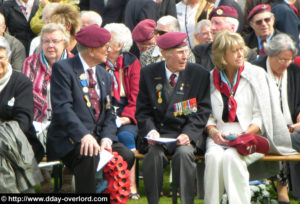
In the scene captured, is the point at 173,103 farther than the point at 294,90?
No

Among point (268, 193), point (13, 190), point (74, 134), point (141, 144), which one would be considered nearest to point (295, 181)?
point (268, 193)

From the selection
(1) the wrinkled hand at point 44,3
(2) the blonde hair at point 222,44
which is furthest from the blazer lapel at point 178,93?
(1) the wrinkled hand at point 44,3

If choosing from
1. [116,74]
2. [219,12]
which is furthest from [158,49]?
[219,12]

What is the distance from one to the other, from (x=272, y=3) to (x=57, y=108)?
4287 millimetres

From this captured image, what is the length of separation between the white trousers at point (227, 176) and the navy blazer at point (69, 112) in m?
→ 1.11

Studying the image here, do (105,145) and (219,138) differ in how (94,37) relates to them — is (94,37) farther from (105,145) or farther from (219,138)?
(219,138)

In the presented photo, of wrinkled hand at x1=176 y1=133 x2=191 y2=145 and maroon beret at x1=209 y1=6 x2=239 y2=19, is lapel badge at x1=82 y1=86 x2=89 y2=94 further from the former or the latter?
maroon beret at x1=209 y1=6 x2=239 y2=19

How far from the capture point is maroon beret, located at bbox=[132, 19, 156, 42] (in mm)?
9672

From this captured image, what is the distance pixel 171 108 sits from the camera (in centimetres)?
802

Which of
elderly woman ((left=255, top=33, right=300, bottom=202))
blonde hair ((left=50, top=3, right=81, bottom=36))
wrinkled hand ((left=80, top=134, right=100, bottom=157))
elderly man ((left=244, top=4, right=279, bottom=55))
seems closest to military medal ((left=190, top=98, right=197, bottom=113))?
elderly woman ((left=255, top=33, right=300, bottom=202))

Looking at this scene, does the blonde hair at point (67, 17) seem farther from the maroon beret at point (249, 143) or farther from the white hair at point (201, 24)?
the maroon beret at point (249, 143)

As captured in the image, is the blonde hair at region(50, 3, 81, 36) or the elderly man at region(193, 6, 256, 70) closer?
the elderly man at region(193, 6, 256, 70)

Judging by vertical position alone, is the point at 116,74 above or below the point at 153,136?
above

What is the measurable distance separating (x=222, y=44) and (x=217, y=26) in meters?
1.13
